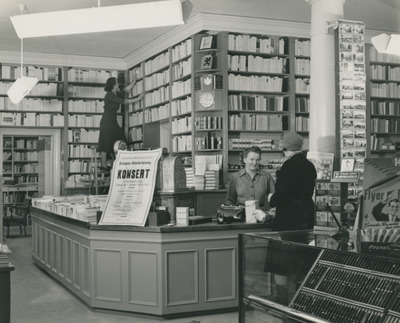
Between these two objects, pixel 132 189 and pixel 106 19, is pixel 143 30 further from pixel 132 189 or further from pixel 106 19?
pixel 132 189

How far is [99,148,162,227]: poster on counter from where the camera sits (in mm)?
5195

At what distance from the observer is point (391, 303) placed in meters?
2.32

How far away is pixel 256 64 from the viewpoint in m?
9.20

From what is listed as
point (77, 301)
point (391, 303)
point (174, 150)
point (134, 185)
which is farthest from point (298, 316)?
point (174, 150)

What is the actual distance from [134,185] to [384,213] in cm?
321

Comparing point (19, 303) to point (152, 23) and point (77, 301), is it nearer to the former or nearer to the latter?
point (77, 301)

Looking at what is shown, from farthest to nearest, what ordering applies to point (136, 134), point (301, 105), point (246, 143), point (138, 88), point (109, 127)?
point (136, 134) < point (138, 88) < point (109, 127) < point (301, 105) < point (246, 143)

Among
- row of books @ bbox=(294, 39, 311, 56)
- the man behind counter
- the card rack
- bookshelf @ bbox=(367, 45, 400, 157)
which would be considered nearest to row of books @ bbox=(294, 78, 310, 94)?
row of books @ bbox=(294, 39, 311, 56)

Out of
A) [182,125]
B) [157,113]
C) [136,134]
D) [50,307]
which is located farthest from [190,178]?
[136,134]

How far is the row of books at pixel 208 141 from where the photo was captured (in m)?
8.95

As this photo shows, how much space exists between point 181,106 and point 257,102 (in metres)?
1.35

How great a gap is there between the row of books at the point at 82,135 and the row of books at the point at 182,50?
312cm

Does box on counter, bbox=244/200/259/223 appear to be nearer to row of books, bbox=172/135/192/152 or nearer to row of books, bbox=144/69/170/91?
row of books, bbox=172/135/192/152

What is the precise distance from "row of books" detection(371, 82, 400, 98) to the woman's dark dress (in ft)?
15.7
